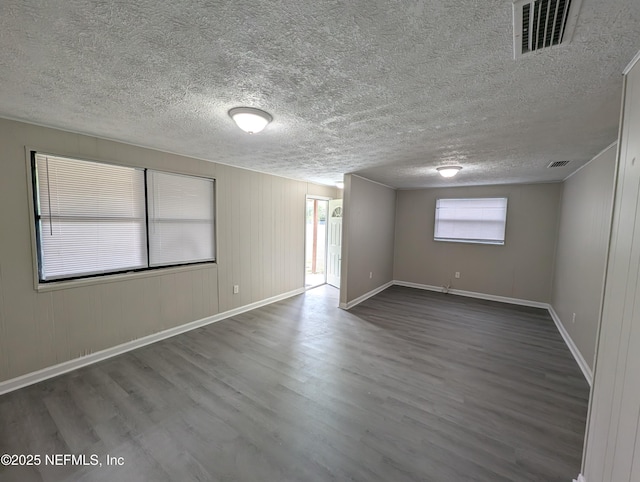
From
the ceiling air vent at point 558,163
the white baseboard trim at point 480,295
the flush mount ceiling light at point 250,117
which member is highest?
the ceiling air vent at point 558,163

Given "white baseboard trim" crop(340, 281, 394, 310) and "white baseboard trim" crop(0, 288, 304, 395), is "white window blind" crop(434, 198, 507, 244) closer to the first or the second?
"white baseboard trim" crop(340, 281, 394, 310)

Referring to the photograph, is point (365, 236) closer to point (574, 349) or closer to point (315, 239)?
point (315, 239)

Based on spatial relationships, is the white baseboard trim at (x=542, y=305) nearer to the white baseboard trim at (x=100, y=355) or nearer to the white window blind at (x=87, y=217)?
the white baseboard trim at (x=100, y=355)

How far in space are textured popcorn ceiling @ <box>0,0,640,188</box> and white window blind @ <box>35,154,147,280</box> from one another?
1.44ft

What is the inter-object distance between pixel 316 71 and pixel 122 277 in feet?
9.92

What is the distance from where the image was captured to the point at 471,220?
220 inches

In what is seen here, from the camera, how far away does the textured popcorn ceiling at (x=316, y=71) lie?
1055 mm

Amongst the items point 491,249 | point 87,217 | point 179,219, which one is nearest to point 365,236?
point 491,249

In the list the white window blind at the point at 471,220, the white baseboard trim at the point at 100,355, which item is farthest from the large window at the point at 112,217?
the white window blind at the point at 471,220

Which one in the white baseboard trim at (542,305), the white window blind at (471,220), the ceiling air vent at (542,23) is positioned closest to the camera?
the ceiling air vent at (542,23)

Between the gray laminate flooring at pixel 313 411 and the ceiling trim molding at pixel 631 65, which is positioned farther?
the gray laminate flooring at pixel 313 411

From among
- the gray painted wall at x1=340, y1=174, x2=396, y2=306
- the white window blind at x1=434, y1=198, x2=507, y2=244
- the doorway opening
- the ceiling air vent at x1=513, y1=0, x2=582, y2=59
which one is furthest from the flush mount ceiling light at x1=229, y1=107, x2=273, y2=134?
the doorway opening

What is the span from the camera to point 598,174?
2969 mm

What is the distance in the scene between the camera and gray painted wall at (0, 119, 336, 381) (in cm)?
228
